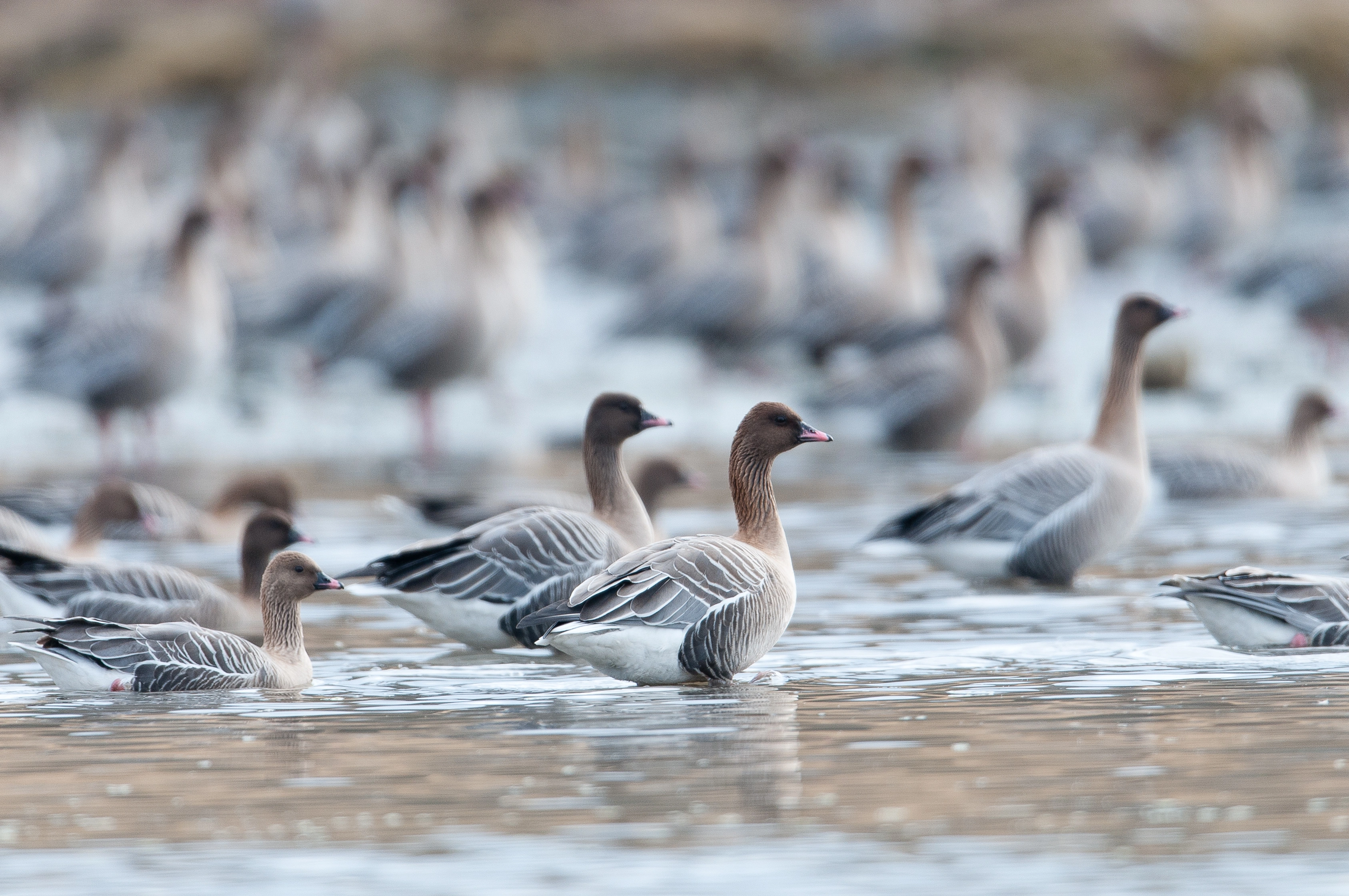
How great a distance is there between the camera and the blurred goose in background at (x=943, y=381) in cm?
2166

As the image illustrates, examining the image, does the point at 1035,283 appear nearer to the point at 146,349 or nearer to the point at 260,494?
the point at 146,349

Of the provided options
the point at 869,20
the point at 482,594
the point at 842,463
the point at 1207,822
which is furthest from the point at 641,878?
the point at 869,20

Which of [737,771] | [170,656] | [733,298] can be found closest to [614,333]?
[733,298]

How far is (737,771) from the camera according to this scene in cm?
789

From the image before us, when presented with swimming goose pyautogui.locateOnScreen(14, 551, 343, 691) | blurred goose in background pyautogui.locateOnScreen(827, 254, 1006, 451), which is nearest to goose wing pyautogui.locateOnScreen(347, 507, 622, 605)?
swimming goose pyautogui.locateOnScreen(14, 551, 343, 691)

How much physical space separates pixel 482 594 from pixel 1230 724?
13.0 feet

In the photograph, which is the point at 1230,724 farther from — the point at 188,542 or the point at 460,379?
the point at 460,379

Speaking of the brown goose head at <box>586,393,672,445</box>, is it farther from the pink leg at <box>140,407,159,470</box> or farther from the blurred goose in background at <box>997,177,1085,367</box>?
the blurred goose in background at <box>997,177,1085,367</box>

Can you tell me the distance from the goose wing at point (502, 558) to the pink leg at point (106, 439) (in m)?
10.9

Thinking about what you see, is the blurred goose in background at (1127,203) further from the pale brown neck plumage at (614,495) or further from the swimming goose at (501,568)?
the swimming goose at (501,568)

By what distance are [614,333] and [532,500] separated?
14231mm

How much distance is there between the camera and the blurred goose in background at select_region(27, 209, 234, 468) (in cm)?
2180

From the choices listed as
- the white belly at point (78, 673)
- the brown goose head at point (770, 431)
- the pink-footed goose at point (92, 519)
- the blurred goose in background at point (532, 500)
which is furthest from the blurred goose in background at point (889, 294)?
the white belly at point (78, 673)

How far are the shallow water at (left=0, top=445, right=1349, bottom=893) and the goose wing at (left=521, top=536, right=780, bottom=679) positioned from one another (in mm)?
204
